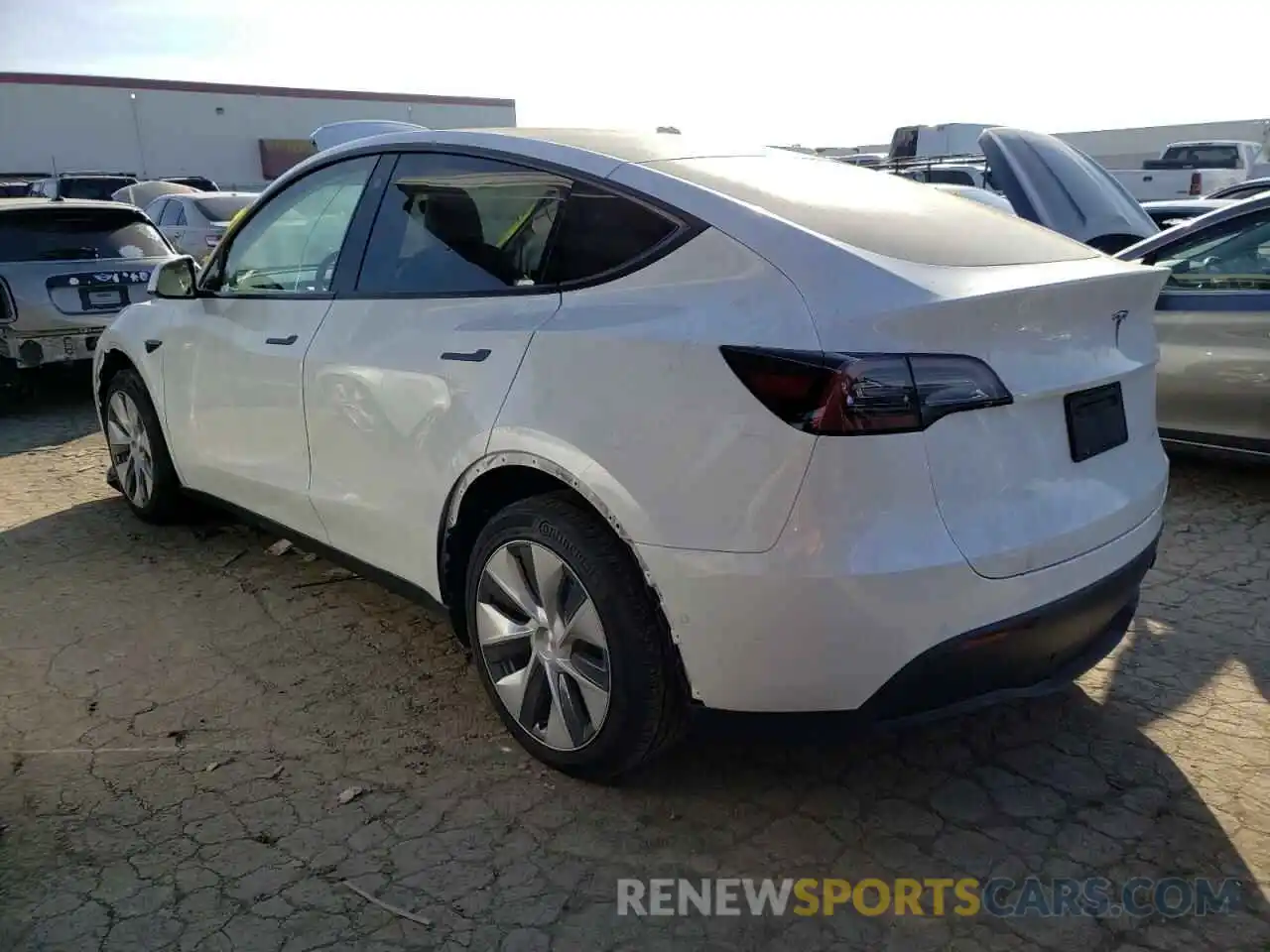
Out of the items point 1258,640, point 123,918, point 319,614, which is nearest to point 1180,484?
point 1258,640

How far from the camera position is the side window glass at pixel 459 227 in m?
2.87

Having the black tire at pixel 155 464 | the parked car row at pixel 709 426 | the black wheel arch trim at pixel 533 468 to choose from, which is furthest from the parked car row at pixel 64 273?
the black wheel arch trim at pixel 533 468

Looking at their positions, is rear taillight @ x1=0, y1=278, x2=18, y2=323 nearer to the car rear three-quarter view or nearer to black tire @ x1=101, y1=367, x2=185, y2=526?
black tire @ x1=101, y1=367, x2=185, y2=526

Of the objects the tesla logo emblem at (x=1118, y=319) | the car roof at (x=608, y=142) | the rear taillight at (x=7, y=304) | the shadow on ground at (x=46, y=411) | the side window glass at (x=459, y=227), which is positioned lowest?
the shadow on ground at (x=46, y=411)

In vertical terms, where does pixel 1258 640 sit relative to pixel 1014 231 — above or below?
below

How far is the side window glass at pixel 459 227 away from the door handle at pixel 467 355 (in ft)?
0.64

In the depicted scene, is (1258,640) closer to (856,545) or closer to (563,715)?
(856,545)

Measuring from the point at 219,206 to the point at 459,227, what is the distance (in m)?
12.5

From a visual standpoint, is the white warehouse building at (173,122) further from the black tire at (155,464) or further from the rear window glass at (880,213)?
the rear window glass at (880,213)

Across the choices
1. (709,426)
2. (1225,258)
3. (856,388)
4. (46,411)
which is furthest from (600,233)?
(46,411)

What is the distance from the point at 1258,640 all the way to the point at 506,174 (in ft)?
9.75

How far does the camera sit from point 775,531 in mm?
2227

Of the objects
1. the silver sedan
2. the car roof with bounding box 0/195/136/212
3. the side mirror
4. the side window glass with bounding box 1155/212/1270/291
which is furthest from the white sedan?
the car roof with bounding box 0/195/136/212

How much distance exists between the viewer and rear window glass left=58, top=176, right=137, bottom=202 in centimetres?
2098
